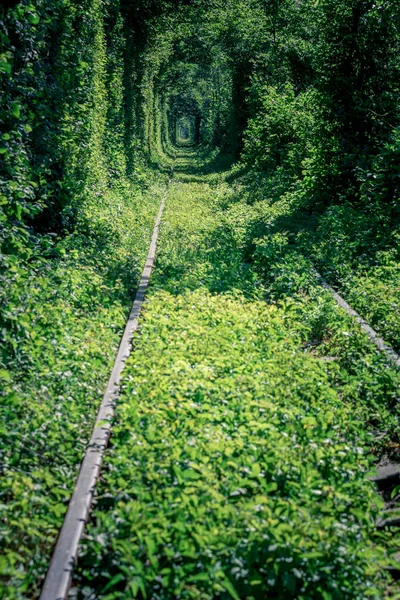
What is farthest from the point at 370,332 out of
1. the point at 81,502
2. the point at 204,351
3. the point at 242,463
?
the point at 81,502

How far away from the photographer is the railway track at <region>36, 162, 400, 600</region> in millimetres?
3152

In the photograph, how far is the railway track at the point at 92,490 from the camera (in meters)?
3.15

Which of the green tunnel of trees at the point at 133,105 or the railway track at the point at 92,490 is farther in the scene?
the green tunnel of trees at the point at 133,105

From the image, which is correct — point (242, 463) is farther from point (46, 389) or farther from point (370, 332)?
point (370, 332)

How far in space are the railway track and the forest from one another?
0.05 metres

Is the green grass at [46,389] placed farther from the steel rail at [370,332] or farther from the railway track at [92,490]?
the steel rail at [370,332]

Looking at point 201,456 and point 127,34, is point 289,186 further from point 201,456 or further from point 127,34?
point 201,456

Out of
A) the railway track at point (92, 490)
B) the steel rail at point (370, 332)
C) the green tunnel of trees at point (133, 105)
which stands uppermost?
the green tunnel of trees at point (133, 105)

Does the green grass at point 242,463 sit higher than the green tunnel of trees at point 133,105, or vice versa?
the green tunnel of trees at point 133,105

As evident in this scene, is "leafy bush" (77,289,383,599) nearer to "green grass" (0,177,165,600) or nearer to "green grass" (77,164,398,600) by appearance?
"green grass" (77,164,398,600)

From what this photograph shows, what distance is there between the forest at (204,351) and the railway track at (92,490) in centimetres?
5

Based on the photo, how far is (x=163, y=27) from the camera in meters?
25.4

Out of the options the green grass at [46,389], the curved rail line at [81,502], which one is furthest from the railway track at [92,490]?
the green grass at [46,389]

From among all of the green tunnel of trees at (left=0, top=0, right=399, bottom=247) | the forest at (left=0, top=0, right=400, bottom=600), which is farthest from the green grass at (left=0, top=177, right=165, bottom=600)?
the green tunnel of trees at (left=0, top=0, right=399, bottom=247)
